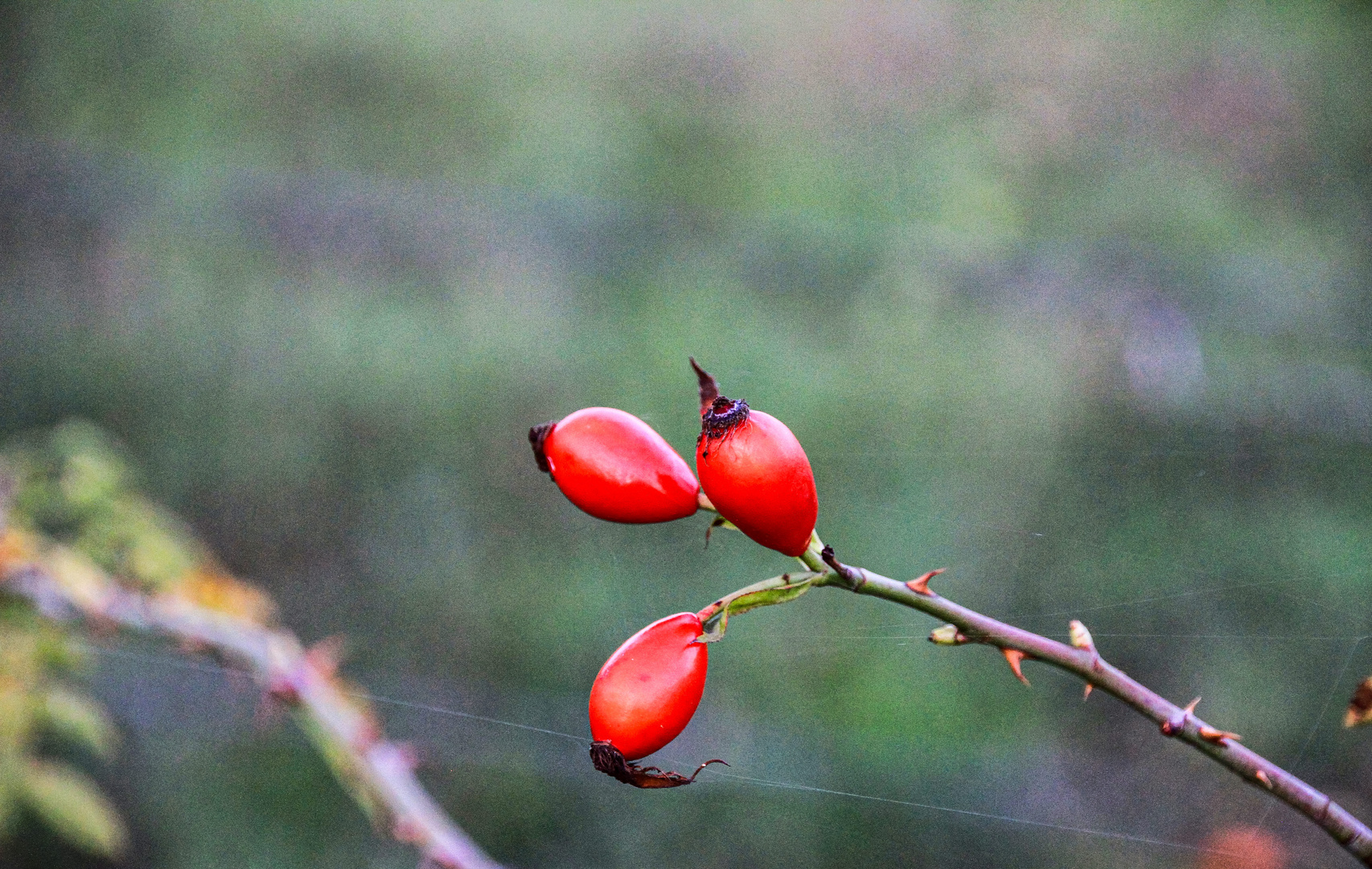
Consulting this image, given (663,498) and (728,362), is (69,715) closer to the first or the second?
(663,498)

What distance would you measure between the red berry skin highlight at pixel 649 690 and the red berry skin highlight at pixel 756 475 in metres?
0.08

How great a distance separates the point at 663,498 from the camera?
61 centimetres

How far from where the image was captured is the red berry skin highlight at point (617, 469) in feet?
1.98

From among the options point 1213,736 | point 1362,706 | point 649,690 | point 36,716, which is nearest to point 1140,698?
point 1213,736

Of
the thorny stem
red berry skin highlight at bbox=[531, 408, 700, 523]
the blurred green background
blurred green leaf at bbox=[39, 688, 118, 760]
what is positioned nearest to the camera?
the thorny stem

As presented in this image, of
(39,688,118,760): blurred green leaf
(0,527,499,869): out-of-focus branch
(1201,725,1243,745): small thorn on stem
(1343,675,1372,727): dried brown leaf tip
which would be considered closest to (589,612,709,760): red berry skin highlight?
(1201,725,1243,745): small thorn on stem

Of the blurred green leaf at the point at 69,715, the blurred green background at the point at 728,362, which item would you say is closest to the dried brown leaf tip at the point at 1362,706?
the blurred green background at the point at 728,362

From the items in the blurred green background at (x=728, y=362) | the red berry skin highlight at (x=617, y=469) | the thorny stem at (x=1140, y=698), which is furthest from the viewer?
the blurred green background at (x=728, y=362)

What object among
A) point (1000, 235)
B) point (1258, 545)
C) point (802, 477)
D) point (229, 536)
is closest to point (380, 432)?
point (229, 536)

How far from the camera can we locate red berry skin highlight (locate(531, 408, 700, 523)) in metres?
0.60

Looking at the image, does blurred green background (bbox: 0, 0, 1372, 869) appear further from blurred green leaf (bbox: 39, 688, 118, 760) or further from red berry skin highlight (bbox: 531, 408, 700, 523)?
red berry skin highlight (bbox: 531, 408, 700, 523)

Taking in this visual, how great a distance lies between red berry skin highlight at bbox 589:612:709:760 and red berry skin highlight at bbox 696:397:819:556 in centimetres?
8

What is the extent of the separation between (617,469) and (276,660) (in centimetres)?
85

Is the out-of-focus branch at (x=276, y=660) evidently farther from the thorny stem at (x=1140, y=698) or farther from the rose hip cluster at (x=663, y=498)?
the thorny stem at (x=1140, y=698)
